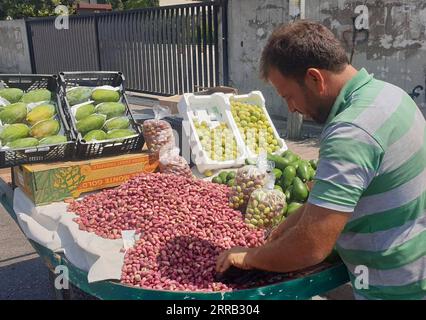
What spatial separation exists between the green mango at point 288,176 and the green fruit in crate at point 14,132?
1.67 meters

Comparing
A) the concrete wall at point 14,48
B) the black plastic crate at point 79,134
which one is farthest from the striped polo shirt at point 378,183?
the concrete wall at point 14,48

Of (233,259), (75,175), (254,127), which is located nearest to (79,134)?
(75,175)

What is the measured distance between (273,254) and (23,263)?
10.8 feet

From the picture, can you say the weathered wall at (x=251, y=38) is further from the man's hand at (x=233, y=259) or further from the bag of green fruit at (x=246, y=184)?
the man's hand at (x=233, y=259)

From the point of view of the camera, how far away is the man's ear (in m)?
1.55

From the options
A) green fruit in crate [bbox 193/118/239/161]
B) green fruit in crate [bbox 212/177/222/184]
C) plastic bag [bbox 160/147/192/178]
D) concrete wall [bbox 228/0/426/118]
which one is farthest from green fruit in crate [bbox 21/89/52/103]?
concrete wall [bbox 228/0/426/118]

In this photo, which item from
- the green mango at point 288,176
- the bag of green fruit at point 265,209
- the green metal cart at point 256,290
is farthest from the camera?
the green mango at point 288,176

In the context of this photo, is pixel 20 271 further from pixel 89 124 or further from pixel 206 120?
pixel 206 120

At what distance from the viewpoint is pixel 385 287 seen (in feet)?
5.61

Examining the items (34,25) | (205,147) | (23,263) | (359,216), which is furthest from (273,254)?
(34,25)

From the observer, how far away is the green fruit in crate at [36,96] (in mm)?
3279

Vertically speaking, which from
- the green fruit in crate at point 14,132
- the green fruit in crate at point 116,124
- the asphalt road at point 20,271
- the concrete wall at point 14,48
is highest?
the green fruit in crate at point 14,132

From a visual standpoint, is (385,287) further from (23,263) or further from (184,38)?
(184,38)

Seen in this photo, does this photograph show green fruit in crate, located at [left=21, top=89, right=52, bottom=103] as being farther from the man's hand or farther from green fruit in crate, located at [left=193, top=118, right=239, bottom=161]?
the man's hand
